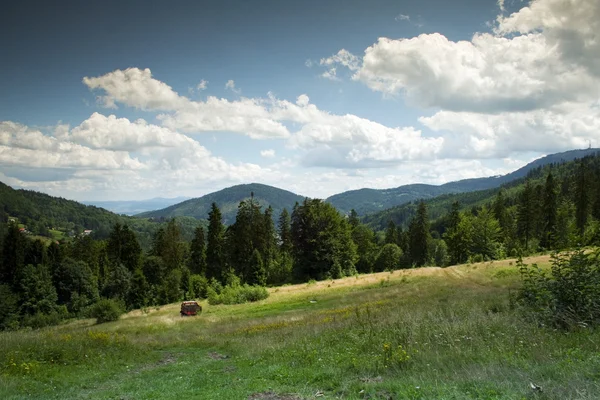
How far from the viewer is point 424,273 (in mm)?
48594

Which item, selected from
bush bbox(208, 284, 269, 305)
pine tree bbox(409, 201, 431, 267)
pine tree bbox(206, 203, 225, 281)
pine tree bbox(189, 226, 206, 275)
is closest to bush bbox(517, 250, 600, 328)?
bush bbox(208, 284, 269, 305)

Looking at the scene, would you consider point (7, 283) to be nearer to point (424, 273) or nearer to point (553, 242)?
point (424, 273)

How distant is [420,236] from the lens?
9006cm

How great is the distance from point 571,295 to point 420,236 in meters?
80.8

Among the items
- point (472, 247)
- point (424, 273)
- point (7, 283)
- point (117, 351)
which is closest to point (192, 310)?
point (117, 351)

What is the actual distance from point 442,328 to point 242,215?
61.8 metres

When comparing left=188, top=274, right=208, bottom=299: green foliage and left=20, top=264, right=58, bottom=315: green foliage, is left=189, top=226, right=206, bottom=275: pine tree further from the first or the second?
left=20, top=264, right=58, bottom=315: green foliage

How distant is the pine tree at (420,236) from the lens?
8956 cm

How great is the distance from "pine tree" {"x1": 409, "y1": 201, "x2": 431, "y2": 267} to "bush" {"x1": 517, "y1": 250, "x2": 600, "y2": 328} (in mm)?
78409

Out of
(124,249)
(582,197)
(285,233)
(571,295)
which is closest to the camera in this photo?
(571,295)

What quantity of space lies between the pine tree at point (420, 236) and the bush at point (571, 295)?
78.4 meters

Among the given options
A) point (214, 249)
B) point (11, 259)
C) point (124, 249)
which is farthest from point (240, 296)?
point (11, 259)

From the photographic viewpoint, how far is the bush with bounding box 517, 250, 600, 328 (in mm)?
11352

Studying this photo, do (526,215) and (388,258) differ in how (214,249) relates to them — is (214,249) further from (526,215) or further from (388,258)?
(526,215)
